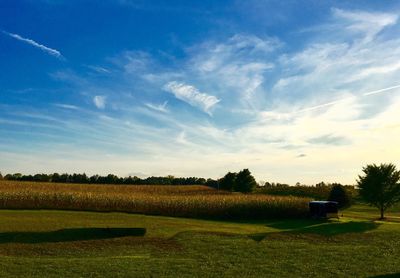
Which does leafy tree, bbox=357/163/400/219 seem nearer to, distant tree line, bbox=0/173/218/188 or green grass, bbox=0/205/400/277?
green grass, bbox=0/205/400/277

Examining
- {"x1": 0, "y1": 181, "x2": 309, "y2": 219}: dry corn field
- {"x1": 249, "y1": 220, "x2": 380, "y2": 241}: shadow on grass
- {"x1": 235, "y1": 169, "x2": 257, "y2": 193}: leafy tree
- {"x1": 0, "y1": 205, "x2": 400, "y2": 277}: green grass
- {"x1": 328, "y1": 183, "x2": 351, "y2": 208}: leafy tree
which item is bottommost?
{"x1": 0, "y1": 205, "x2": 400, "y2": 277}: green grass

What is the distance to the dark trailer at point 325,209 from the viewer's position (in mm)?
50469

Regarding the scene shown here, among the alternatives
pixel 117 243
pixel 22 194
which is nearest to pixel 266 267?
pixel 117 243

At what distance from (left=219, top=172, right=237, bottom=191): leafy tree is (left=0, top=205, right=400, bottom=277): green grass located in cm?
5762

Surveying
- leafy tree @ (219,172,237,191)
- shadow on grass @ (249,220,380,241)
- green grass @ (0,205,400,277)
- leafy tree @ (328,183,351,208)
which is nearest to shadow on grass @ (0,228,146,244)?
green grass @ (0,205,400,277)

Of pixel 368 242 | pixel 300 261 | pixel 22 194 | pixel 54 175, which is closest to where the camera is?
pixel 300 261

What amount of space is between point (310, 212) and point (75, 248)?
31.9m

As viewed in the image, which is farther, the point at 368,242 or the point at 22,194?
the point at 22,194

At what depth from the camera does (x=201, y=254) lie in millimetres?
27625

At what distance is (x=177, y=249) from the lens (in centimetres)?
2936

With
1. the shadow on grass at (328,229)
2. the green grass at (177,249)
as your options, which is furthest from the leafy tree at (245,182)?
the green grass at (177,249)

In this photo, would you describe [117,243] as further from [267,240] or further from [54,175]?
[54,175]

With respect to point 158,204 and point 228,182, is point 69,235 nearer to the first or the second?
point 158,204

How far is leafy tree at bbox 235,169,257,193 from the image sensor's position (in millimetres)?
94750
